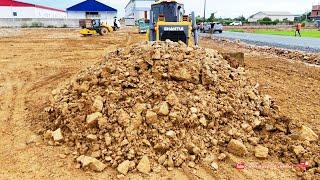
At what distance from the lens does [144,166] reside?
4.21 m

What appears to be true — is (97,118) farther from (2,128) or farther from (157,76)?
(2,128)

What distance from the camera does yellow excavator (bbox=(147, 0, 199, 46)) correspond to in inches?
427

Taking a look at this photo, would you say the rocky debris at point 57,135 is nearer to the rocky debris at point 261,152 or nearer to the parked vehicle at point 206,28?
the rocky debris at point 261,152

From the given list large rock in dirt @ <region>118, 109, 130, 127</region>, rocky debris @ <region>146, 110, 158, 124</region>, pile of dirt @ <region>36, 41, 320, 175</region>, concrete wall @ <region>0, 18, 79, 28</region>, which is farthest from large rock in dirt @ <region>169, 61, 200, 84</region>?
concrete wall @ <region>0, 18, 79, 28</region>

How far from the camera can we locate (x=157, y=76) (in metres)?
5.44

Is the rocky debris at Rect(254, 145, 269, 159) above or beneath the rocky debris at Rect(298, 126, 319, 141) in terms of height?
beneath

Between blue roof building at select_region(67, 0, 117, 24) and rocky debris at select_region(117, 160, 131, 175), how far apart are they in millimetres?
47891

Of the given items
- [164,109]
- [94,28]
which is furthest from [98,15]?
[164,109]

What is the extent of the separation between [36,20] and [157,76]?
42.6m

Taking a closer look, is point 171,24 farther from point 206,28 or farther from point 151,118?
point 206,28

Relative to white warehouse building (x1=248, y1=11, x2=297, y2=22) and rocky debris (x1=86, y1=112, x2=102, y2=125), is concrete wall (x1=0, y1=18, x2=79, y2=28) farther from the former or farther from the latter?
white warehouse building (x1=248, y1=11, x2=297, y2=22)

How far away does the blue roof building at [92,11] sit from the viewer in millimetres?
50375

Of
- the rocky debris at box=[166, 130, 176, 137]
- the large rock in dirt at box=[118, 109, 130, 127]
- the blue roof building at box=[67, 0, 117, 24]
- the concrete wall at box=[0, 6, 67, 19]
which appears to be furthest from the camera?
the blue roof building at box=[67, 0, 117, 24]

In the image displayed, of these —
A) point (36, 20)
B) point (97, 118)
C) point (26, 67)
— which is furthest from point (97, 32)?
point (97, 118)
